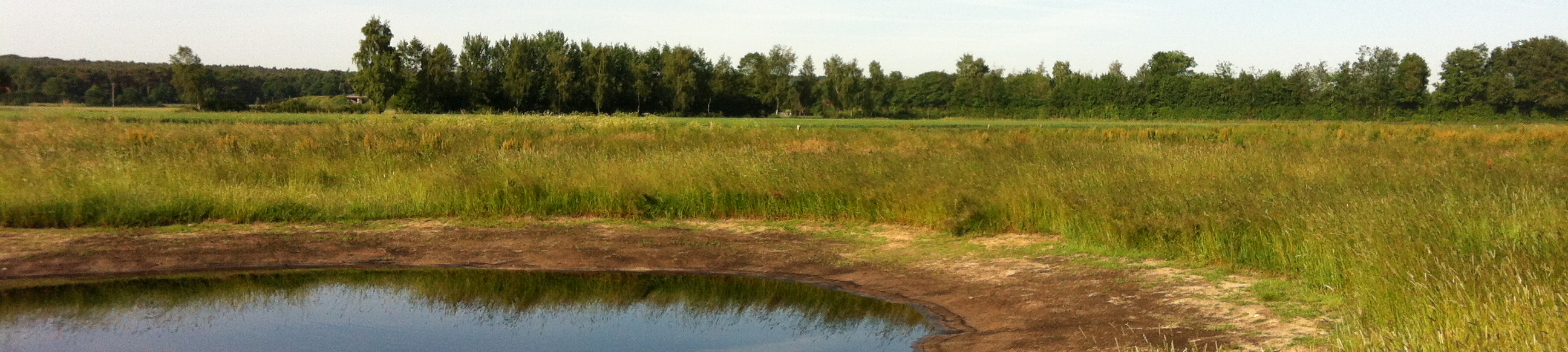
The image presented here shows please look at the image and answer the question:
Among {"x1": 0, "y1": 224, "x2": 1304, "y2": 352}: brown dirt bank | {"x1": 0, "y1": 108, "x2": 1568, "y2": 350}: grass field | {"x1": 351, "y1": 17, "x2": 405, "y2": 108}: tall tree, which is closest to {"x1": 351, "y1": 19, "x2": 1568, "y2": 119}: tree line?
{"x1": 351, "y1": 17, "x2": 405, "y2": 108}: tall tree

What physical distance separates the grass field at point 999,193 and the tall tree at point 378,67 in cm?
4322

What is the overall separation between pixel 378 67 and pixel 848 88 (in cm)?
4006

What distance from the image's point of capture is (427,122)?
3431 centimetres

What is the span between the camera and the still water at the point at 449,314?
8.91 m

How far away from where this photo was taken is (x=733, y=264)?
12.7 m

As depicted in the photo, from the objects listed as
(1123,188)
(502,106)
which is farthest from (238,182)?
(502,106)

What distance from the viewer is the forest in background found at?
71938 mm

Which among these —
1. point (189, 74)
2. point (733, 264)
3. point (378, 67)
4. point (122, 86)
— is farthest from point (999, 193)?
point (122, 86)

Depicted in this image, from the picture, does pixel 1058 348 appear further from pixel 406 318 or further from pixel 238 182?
pixel 238 182

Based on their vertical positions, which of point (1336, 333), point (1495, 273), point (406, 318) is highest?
point (1495, 273)

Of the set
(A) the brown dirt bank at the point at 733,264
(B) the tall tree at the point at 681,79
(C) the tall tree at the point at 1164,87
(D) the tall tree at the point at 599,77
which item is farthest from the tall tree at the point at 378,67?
(A) the brown dirt bank at the point at 733,264

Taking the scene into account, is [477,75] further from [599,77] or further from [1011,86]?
[1011,86]

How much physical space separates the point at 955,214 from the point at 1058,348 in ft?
19.6

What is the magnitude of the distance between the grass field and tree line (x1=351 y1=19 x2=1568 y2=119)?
46378 millimetres
